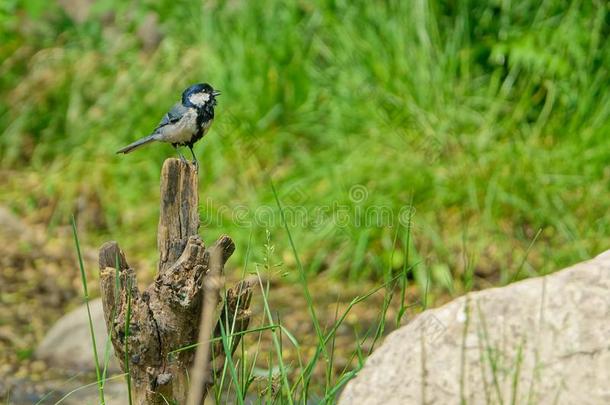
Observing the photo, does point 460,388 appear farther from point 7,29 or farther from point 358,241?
point 7,29

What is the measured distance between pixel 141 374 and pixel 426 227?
2.63m

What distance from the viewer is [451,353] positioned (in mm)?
2383

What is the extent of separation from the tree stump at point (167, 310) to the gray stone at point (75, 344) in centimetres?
192

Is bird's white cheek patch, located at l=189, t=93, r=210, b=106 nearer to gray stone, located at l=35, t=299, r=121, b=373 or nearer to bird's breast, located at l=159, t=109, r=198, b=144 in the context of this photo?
bird's breast, located at l=159, t=109, r=198, b=144

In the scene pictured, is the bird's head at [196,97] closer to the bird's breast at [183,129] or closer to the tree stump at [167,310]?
A: the bird's breast at [183,129]

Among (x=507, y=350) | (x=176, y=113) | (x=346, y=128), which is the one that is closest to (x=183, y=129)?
(x=176, y=113)

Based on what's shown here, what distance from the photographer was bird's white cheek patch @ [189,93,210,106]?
332 cm

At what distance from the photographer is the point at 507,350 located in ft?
7.75

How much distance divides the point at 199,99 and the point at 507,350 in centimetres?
141

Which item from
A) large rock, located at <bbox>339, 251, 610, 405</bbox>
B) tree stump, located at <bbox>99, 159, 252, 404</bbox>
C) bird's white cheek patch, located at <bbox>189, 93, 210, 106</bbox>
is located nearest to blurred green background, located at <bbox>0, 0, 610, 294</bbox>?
bird's white cheek patch, located at <bbox>189, 93, 210, 106</bbox>

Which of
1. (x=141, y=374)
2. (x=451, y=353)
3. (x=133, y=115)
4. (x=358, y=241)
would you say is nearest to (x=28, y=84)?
(x=133, y=115)

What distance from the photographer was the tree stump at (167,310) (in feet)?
9.15

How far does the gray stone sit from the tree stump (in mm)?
1925

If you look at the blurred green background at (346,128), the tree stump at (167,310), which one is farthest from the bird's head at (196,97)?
the blurred green background at (346,128)
